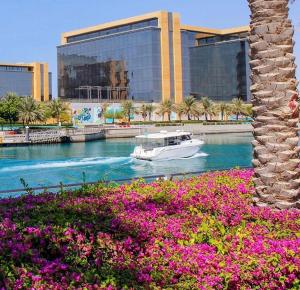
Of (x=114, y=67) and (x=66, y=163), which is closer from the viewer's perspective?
(x=66, y=163)

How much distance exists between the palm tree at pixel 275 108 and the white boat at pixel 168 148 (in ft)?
139

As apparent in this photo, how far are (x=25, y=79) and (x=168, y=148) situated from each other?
14045 centimetres

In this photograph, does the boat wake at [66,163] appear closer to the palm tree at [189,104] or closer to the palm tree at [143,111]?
the palm tree at [189,104]

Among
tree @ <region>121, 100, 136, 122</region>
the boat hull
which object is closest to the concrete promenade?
tree @ <region>121, 100, 136, 122</region>

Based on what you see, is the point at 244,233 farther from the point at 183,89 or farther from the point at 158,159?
the point at 183,89

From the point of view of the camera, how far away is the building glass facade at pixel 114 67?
471 ft

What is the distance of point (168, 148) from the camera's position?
5347cm

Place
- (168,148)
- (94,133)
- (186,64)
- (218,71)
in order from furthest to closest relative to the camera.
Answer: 1. (218,71)
2. (186,64)
3. (94,133)
4. (168,148)

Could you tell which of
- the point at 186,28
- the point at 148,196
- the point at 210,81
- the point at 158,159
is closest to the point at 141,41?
the point at 186,28


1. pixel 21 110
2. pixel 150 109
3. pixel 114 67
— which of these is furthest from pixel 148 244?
pixel 114 67

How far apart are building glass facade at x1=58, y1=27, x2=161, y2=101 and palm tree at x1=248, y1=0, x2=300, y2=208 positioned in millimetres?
132770

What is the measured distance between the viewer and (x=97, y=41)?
525 feet

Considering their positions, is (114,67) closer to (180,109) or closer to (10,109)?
(180,109)

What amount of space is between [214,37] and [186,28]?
1537cm
